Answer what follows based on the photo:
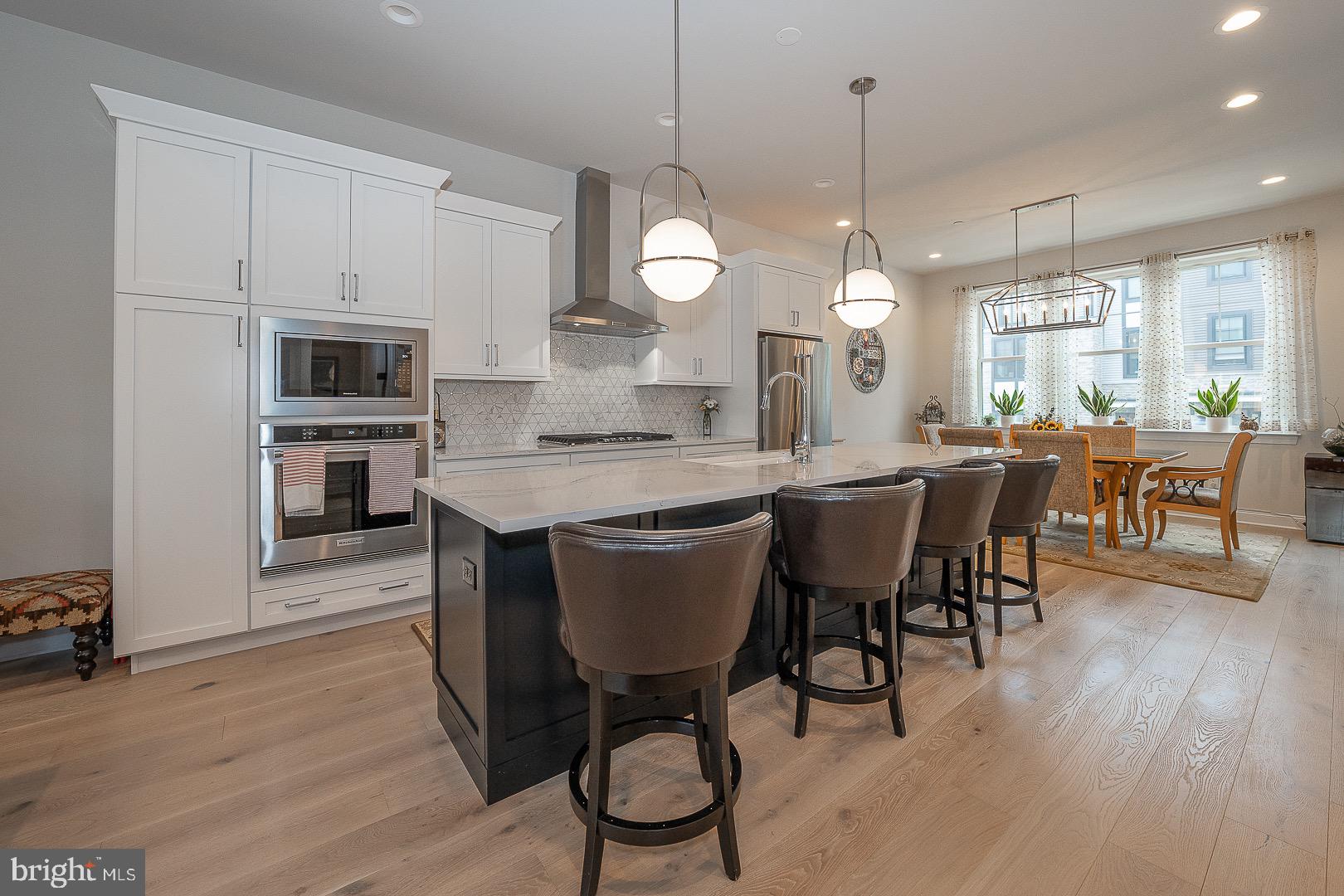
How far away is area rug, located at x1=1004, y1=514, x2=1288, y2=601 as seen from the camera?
362 cm

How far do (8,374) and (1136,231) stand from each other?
349 inches

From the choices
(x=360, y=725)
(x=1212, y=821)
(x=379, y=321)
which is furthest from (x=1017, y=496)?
(x=379, y=321)

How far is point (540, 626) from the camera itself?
66.5 inches

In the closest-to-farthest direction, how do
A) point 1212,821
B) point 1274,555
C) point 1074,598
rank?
point 1212,821
point 1074,598
point 1274,555

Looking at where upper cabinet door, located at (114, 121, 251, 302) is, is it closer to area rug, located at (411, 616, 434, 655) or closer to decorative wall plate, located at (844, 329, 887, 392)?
area rug, located at (411, 616, 434, 655)

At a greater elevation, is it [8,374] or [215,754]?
[8,374]

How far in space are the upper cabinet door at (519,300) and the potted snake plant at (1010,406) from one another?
587 centimetres

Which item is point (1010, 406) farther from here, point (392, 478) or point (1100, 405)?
point (392, 478)

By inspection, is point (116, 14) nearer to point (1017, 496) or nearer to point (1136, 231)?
point (1017, 496)

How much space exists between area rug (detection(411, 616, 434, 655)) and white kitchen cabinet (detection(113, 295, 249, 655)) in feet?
2.49

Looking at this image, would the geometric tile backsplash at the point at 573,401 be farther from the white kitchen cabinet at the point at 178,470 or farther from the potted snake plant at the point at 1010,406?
the potted snake plant at the point at 1010,406

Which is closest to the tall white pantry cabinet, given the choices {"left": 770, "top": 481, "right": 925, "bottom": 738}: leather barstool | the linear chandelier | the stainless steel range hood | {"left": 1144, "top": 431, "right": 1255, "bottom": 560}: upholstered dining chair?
the stainless steel range hood

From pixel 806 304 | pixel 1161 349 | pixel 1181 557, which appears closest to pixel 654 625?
pixel 806 304

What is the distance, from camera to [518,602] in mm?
1646
